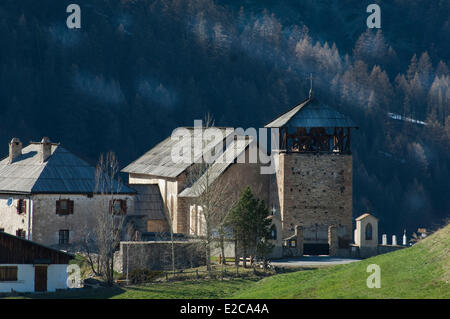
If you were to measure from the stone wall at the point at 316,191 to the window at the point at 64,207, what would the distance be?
49.8 ft

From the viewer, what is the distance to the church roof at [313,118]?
70938 millimetres

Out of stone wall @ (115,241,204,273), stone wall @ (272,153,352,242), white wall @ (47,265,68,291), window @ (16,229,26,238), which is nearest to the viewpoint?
white wall @ (47,265,68,291)

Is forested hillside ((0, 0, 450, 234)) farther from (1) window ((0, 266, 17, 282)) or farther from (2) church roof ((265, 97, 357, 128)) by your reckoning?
(1) window ((0, 266, 17, 282))

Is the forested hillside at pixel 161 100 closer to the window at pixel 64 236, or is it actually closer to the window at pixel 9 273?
the window at pixel 64 236

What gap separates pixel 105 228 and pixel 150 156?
91.1 ft

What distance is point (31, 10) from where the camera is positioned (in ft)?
623

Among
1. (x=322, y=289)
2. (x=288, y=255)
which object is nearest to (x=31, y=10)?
(x=288, y=255)

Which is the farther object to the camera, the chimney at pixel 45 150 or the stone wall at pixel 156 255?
the chimney at pixel 45 150

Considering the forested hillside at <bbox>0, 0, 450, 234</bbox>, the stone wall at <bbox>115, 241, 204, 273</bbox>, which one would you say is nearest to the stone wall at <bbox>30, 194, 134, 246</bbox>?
the stone wall at <bbox>115, 241, 204, 273</bbox>

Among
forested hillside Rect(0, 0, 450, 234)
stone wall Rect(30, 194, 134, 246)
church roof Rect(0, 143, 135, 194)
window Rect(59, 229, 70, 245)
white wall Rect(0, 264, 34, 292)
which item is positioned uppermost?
forested hillside Rect(0, 0, 450, 234)

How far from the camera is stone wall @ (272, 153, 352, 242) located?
229 ft

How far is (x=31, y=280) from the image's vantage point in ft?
185

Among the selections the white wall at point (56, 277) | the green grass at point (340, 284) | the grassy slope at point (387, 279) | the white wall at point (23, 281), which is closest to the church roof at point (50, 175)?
the white wall at point (56, 277)

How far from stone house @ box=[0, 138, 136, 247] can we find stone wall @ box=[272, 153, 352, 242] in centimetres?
1253
